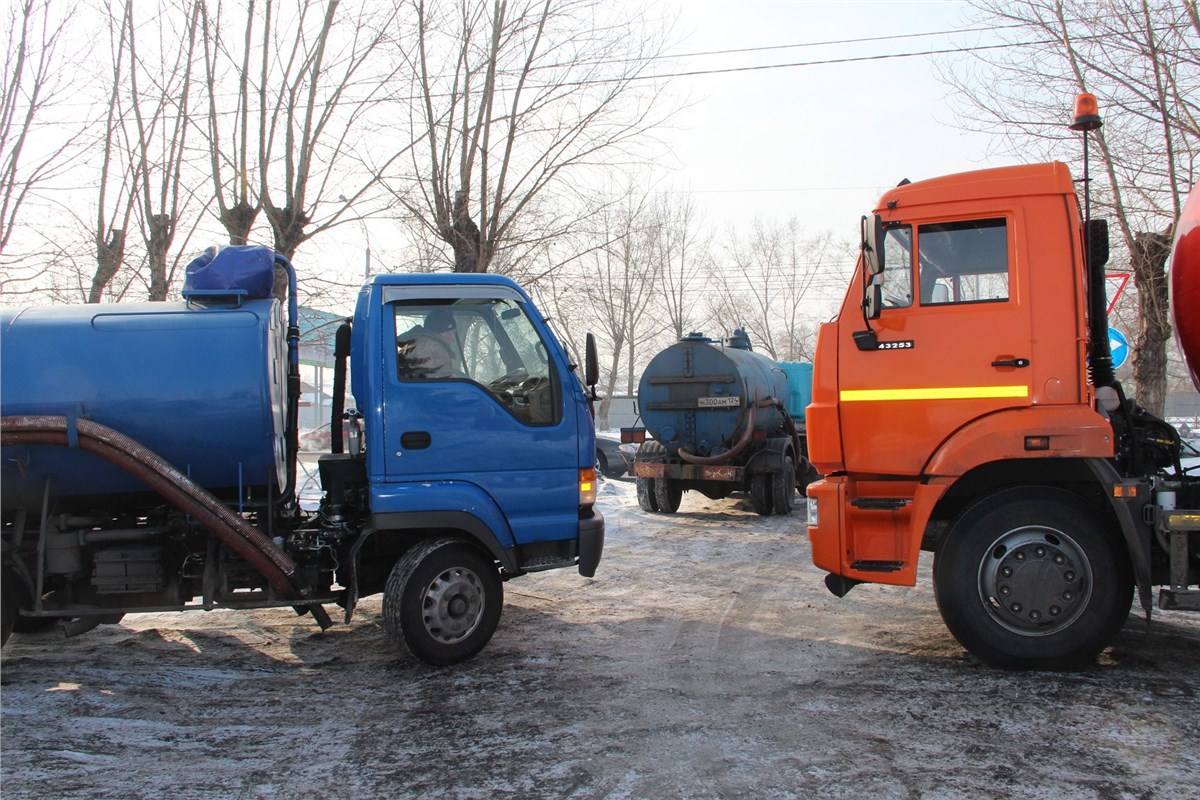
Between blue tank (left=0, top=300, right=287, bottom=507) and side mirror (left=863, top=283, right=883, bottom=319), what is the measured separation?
3884 mm

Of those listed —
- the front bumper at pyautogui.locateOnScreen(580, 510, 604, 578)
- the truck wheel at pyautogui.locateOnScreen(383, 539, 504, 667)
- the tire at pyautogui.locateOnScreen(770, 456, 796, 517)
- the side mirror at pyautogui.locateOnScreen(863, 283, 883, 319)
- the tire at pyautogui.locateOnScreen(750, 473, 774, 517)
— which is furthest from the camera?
the tire at pyautogui.locateOnScreen(750, 473, 774, 517)

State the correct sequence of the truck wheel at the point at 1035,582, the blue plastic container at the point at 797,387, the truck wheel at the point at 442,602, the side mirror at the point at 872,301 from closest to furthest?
the truck wheel at the point at 1035,582
the truck wheel at the point at 442,602
the side mirror at the point at 872,301
the blue plastic container at the point at 797,387

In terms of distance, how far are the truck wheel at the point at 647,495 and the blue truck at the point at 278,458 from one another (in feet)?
26.4

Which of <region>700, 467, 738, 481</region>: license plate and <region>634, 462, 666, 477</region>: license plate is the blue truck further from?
<region>634, 462, 666, 477</region>: license plate

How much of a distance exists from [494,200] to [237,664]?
30.4 ft

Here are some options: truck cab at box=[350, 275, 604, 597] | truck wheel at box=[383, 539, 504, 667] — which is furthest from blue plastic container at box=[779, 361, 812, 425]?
truck wheel at box=[383, 539, 504, 667]

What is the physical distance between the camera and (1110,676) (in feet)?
17.8

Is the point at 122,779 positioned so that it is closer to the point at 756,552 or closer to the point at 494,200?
the point at 756,552

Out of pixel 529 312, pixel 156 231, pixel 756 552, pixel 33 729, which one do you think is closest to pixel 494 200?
pixel 156 231

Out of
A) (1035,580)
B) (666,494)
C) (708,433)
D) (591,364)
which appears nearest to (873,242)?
(591,364)

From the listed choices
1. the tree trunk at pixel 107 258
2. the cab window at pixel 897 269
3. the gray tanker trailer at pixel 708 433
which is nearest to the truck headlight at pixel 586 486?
the cab window at pixel 897 269

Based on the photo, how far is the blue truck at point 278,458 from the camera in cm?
541

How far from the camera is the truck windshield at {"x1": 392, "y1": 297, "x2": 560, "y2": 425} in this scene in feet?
19.4

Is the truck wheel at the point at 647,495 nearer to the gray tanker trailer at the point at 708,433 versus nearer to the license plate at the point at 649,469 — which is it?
the gray tanker trailer at the point at 708,433
